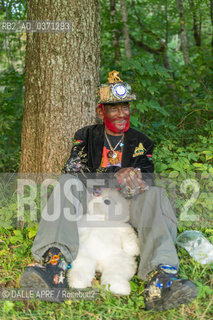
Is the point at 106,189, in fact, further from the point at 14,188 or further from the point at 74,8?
the point at 74,8

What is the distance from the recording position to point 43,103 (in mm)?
3664

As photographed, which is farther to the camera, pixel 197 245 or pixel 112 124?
pixel 112 124

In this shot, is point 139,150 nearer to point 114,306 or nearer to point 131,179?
point 131,179

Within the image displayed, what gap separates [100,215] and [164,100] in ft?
18.8

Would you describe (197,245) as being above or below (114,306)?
above

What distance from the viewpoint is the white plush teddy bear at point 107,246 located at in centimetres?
253

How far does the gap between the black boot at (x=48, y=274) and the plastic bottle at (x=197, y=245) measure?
3.48 ft

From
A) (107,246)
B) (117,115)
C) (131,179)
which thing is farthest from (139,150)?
(107,246)

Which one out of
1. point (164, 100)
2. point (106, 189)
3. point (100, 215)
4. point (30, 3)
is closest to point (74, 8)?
point (30, 3)

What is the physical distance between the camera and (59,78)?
11.9 ft

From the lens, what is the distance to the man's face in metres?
3.10

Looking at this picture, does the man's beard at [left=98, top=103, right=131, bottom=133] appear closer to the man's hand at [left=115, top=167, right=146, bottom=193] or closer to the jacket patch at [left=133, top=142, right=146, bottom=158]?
the jacket patch at [left=133, top=142, right=146, bottom=158]

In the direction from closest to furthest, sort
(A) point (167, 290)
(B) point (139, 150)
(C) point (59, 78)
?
1. (A) point (167, 290)
2. (B) point (139, 150)
3. (C) point (59, 78)

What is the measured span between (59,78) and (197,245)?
84.3 inches
